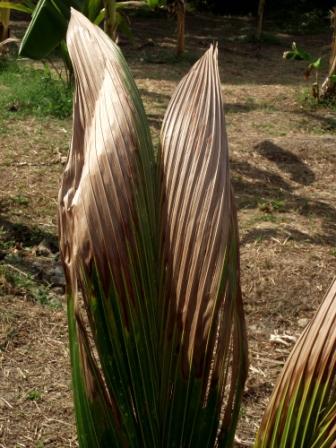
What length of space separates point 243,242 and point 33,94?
3805 mm

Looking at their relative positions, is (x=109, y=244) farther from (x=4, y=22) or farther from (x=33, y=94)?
(x=4, y=22)

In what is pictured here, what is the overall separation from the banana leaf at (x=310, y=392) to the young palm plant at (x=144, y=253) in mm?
81

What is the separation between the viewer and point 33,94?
25.0 feet

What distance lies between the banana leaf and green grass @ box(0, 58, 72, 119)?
6457 mm

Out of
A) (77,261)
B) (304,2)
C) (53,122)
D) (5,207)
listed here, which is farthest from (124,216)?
(304,2)

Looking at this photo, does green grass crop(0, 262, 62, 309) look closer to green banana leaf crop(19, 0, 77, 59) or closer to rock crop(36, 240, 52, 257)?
rock crop(36, 240, 52, 257)

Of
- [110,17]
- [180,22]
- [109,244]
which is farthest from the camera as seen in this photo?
[180,22]

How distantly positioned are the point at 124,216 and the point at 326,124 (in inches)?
274

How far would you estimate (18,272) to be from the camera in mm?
3957

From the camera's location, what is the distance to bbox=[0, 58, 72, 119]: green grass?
7230mm

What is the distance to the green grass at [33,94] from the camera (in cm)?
723

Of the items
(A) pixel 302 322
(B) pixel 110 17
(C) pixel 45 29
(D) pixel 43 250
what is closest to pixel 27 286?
(D) pixel 43 250

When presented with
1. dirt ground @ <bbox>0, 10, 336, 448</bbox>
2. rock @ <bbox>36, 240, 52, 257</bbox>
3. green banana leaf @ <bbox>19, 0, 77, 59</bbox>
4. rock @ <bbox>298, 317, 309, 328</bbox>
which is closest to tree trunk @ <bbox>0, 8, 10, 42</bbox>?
dirt ground @ <bbox>0, 10, 336, 448</bbox>

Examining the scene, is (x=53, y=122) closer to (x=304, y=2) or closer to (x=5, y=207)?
(x=5, y=207)
